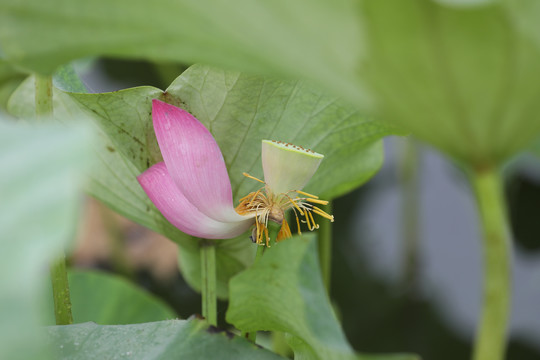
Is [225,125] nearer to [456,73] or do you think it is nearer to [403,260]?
[456,73]

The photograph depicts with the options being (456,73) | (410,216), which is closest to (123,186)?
(456,73)

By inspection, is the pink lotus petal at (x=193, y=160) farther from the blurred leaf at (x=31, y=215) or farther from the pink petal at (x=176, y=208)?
the blurred leaf at (x=31, y=215)

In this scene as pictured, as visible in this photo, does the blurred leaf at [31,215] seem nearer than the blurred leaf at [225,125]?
Yes

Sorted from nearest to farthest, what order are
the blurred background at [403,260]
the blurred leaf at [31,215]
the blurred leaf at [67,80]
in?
the blurred leaf at [31,215] → the blurred leaf at [67,80] → the blurred background at [403,260]

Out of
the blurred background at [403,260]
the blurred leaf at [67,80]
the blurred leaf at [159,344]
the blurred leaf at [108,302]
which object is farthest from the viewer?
the blurred background at [403,260]

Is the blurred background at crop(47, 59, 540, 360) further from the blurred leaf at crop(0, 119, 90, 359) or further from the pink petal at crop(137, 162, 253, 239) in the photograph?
the blurred leaf at crop(0, 119, 90, 359)

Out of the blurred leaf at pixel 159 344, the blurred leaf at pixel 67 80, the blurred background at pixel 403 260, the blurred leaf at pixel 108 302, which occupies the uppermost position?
the blurred leaf at pixel 67 80

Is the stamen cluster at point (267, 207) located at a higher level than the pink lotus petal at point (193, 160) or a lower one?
lower

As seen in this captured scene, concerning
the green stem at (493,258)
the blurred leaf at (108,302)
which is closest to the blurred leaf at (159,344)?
the green stem at (493,258)
